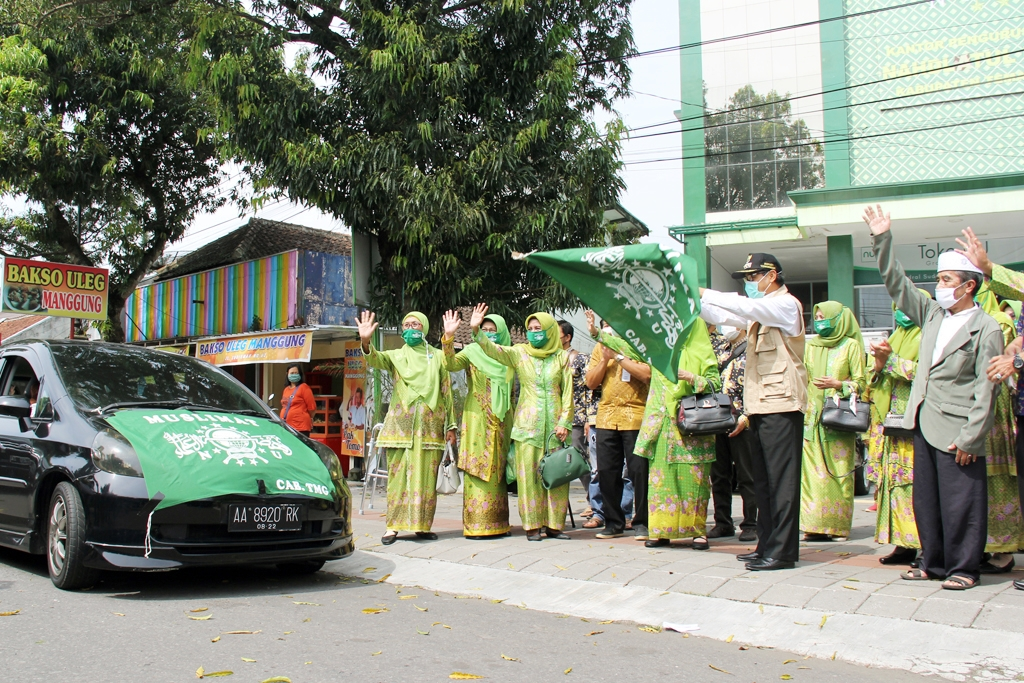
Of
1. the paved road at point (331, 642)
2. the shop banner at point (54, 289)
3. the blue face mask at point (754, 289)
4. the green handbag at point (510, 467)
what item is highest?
the shop banner at point (54, 289)

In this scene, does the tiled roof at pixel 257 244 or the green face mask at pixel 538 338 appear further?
the tiled roof at pixel 257 244

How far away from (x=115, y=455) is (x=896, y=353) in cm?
511

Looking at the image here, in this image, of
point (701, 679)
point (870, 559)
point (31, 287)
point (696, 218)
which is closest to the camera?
point (701, 679)

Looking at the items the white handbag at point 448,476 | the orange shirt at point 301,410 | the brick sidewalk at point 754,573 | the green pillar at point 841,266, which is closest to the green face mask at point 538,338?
the white handbag at point 448,476

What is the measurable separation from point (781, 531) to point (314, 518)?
112 inches

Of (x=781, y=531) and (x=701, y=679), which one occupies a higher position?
(x=781, y=531)

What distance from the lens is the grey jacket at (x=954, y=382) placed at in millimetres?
4789

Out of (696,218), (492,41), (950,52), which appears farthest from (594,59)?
(950,52)

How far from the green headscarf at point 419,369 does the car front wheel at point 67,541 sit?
8.32 feet

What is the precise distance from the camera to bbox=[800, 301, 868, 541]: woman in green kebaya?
22.1 ft

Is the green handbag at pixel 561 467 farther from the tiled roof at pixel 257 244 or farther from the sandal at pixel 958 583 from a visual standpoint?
the tiled roof at pixel 257 244

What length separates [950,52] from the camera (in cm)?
1659

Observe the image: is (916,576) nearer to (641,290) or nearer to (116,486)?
(641,290)

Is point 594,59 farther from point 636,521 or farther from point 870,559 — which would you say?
point 870,559
